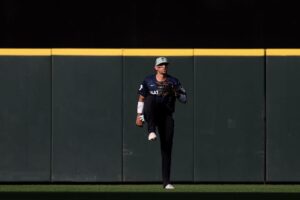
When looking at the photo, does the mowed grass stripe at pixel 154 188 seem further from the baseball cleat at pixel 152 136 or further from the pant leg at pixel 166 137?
the baseball cleat at pixel 152 136

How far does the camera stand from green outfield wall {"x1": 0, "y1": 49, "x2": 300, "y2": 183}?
15.3 meters

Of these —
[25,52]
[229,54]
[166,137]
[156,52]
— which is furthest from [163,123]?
[25,52]

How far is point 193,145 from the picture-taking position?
50.3ft

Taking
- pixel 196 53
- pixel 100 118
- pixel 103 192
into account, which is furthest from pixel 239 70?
pixel 103 192
